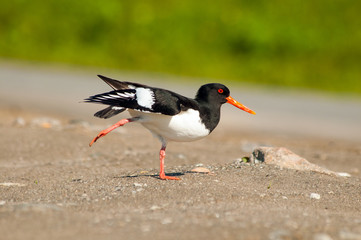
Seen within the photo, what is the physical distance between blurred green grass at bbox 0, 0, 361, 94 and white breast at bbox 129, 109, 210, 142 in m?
14.1

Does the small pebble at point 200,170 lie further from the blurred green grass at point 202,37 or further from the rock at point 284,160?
the blurred green grass at point 202,37

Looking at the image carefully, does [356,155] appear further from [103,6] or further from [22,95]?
[103,6]

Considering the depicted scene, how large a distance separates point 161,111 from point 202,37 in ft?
57.6

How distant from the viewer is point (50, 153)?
8.57m

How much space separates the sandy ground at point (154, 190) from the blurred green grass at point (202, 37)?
10648 mm

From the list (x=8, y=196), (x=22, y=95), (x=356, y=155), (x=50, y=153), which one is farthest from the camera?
(x=22, y=95)

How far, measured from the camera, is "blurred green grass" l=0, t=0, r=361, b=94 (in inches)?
836

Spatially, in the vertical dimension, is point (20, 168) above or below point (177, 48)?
below

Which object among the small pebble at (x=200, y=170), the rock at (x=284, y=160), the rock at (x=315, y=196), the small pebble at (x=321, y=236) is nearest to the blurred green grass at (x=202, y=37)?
the rock at (x=284, y=160)

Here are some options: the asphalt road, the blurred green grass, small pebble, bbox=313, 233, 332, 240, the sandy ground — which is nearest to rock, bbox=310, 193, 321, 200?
the sandy ground

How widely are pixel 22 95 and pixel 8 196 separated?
9.85m

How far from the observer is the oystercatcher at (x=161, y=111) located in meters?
6.03

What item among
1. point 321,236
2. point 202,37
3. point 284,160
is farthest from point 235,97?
point 321,236

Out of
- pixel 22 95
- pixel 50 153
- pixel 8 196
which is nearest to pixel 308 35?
pixel 22 95
